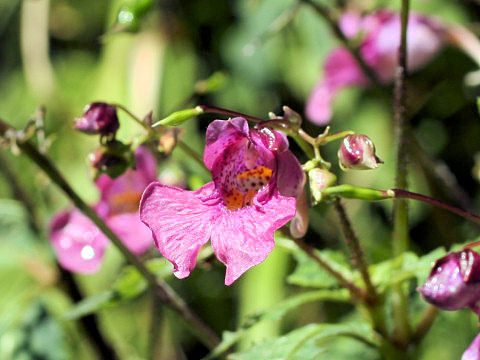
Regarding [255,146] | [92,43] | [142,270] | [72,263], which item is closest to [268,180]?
[255,146]

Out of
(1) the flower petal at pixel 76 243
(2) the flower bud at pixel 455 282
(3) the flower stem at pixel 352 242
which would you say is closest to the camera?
(2) the flower bud at pixel 455 282

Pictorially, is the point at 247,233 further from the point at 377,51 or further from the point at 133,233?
the point at 377,51

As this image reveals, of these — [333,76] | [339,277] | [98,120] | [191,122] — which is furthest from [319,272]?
[191,122]

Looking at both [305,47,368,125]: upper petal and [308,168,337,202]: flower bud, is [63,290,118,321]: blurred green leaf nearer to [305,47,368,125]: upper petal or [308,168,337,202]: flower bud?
[308,168,337,202]: flower bud

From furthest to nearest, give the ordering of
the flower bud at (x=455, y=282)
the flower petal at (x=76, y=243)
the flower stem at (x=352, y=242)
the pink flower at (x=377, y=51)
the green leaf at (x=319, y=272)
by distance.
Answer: the pink flower at (x=377, y=51)
the flower petal at (x=76, y=243)
the green leaf at (x=319, y=272)
the flower stem at (x=352, y=242)
the flower bud at (x=455, y=282)

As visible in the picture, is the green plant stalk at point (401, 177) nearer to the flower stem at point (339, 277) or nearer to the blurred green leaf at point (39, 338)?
the flower stem at point (339, 277)

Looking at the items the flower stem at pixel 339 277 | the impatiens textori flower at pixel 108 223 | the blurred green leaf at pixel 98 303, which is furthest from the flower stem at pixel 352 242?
the impatiens textori flower at pixel 108 223
